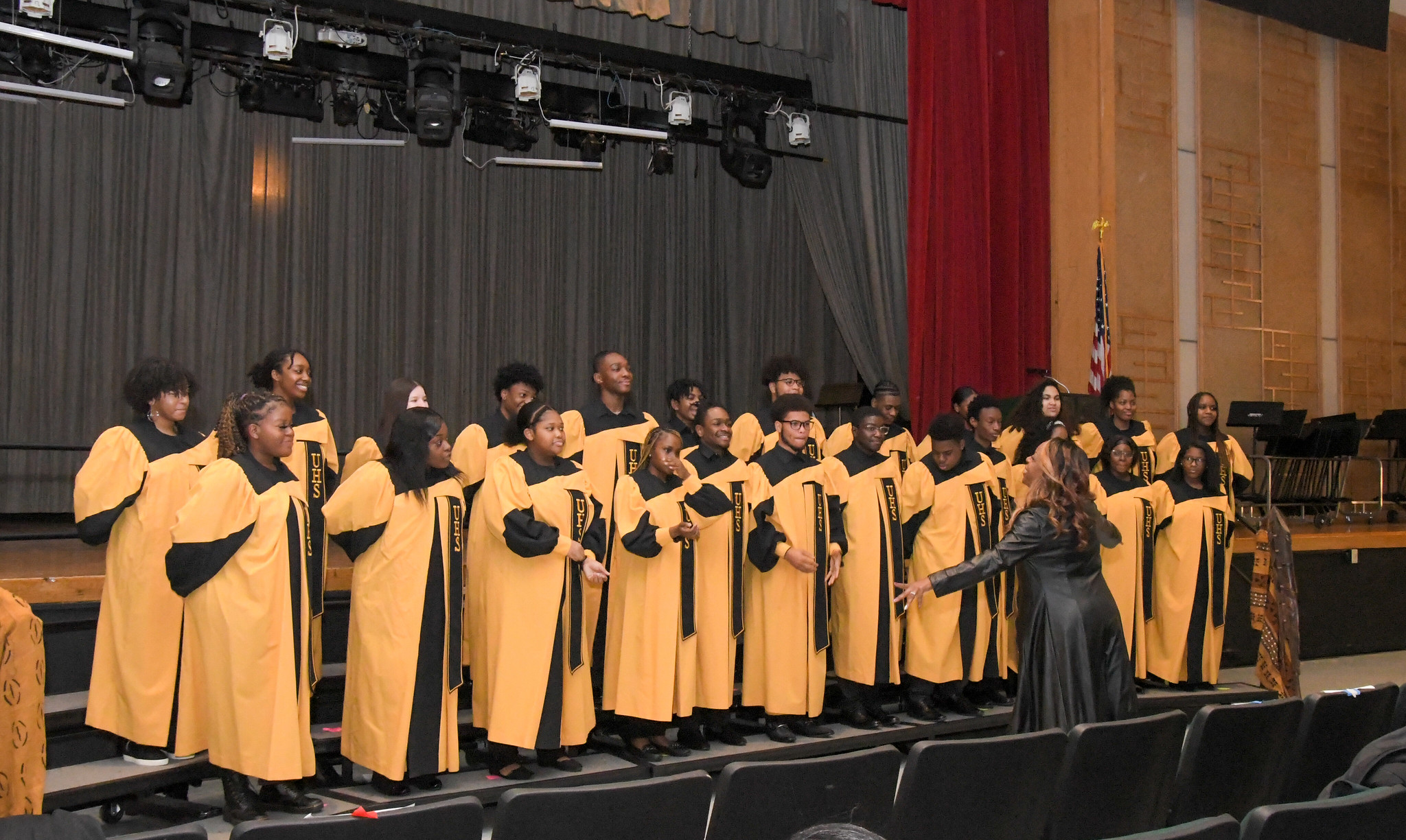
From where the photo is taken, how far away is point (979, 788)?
307 cm

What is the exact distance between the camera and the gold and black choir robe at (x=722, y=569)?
562 cm

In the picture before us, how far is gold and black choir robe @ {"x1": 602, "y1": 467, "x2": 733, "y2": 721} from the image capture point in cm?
540

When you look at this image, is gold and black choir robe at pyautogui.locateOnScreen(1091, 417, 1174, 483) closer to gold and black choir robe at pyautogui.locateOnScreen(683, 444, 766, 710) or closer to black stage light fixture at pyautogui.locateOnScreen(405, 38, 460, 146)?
gold and black choir robe at pyautogui.locateOnScreen(683, 444, 766, 710)

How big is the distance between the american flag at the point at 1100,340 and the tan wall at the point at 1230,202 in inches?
12.0

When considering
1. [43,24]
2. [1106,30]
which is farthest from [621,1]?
[1106,30]

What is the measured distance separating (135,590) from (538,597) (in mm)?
Result: 1614

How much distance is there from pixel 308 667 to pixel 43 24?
4574 millimetres

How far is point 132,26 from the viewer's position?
22.9 feet

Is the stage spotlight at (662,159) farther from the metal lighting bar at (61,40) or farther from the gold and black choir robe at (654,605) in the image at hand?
the gold and black choir robe at (654,605)

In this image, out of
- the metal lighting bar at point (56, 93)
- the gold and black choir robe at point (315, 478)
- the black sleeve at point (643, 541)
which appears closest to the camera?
the gold and black choir robe at point (315, 478)

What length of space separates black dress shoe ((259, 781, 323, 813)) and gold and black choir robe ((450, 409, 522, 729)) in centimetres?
79

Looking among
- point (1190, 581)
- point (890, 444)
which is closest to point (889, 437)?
point (890, 444)

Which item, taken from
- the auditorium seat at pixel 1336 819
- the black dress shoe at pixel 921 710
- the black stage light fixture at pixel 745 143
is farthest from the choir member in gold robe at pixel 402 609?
the black stage light fixture at pixel 745 143

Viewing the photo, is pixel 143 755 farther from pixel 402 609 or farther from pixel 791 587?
pixel 791 587
